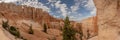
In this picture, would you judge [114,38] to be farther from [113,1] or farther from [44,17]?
[44,17]

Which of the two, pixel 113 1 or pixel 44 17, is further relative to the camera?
pixel 44 17

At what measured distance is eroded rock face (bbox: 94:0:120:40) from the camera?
38.1 feet

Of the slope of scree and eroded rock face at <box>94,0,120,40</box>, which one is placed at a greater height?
eroded rock face at <box>94,0,120,40</box>

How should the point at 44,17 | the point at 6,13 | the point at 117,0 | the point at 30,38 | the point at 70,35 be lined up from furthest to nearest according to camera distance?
the point at 44,17, the point at 6,13, the point at 30,38, the point at 70,35, the point at 117,0

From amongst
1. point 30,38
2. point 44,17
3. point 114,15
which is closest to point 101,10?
point 114,15

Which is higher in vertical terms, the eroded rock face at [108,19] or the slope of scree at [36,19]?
the eroded rock face at [108,19]

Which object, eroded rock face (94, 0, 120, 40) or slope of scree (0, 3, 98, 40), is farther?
slope of scree (0, 3, 98, 40)

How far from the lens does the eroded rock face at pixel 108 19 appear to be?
458 inches

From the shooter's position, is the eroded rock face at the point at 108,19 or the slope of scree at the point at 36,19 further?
the slope of scree at the point at 36,19

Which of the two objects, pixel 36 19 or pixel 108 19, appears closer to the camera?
pixel 108 19

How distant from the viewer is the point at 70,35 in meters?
37.8

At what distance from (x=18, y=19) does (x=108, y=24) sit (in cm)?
6843

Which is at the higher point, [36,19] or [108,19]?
[108,19]

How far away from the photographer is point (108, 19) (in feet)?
38.7
